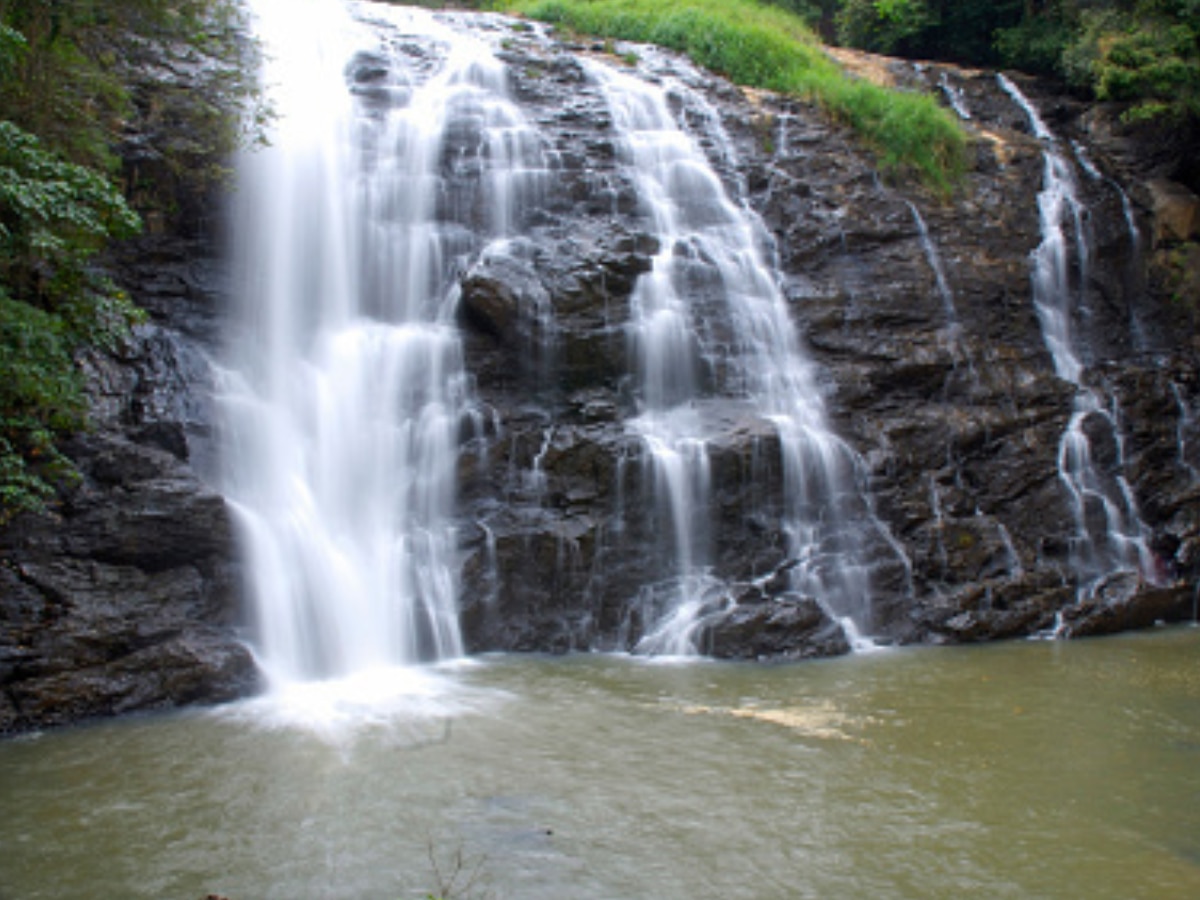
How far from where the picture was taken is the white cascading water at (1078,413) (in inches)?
487

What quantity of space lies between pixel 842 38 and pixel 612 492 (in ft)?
60.4

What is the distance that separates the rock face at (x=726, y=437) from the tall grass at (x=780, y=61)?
0.64 metres

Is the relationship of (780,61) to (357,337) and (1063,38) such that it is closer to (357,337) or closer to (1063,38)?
(1063,38)

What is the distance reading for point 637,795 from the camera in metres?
6.02

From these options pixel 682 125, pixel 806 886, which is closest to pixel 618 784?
pixel 806 886

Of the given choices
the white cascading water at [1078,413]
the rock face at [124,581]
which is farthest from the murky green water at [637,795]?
the white cascading water at [1078,413]

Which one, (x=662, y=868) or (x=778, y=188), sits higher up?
(x=778, y=188)

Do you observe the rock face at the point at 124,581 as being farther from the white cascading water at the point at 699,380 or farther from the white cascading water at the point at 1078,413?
the white cascading water at the point at 1078,413

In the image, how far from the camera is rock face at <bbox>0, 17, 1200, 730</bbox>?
27.9 ft

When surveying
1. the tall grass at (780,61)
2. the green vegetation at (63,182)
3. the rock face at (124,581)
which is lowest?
the rock face at (124,581)

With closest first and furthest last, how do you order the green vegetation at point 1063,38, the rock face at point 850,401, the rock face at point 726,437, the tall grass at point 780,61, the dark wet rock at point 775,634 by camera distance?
the rock face at point 726,437 → the dark wet rock at point 775,634 → the rock face at point 850,401 → the tall grass at point 780,61 → the green vegetation at point 1063,38

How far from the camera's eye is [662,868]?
16.6 feet

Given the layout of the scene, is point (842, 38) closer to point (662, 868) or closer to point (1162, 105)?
point (1162, 105)

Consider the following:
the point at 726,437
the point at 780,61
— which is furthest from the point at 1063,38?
the point at 726,437
